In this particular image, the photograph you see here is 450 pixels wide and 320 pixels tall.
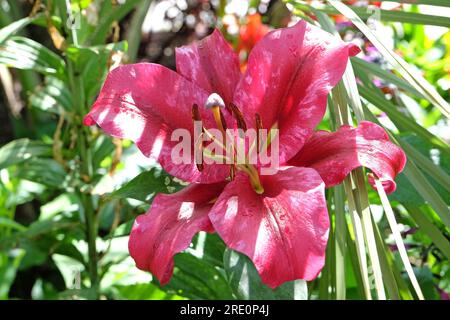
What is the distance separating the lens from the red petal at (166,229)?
42 centimetres

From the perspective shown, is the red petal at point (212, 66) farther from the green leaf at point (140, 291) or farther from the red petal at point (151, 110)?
the green leaf at point (140, 291)

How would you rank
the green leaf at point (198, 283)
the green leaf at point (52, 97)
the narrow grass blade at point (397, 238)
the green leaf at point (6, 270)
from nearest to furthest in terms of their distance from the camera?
the narrow grass blade at point (397, 238), the green leaf at point (198, 283), the green leaf at point (52, 97), the green leaf at point (6, 270)

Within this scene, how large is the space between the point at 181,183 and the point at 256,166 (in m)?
0.08

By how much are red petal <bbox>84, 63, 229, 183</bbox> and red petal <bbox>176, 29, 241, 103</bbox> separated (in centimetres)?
2

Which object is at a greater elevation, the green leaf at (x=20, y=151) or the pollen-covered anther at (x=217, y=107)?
the green leaf at (x=20, y=151)

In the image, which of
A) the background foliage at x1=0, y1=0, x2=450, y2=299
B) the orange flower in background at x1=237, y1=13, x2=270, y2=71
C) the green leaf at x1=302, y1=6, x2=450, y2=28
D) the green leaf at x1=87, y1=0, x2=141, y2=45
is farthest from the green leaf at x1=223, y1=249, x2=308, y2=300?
the orange flower in background at x1=237, y1=13, x2=270, y2=71

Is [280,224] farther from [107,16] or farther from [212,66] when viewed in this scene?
[107,16]

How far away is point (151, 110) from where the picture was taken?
18.2 inches

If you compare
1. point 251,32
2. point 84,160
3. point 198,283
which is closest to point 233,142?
point 198,283

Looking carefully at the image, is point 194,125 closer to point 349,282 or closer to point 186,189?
point 186,189

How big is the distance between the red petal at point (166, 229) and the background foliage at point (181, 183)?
7 cm

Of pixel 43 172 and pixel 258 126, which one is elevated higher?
pixel 43 172

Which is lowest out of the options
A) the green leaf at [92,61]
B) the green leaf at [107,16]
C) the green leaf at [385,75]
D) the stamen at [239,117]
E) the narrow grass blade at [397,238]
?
the narrow grass blade at [397,238]

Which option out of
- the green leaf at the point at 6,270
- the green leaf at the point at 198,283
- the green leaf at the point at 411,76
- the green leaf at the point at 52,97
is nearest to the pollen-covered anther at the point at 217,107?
the green leaf at the point at 411,76
